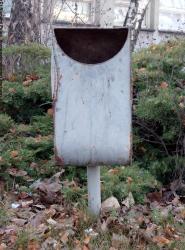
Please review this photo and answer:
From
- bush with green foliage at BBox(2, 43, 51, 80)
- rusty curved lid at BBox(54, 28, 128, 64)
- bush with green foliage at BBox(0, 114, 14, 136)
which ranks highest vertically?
rusty curved lid at BBox(54, 28, 128, 64)

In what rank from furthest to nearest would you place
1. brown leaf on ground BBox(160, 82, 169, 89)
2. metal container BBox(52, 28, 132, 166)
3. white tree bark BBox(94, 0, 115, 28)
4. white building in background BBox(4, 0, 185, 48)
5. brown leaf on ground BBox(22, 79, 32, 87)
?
white building in background BBox(4, 0, 185, 48) → white tree bark BBox(94, 0, 115, 28) → brown leaf on ground BBox(22, 79, 32, 87) → brown leaf on ground BBox(160, 82, 169, 89) → metal container BBox(52, 28, 132, 166)

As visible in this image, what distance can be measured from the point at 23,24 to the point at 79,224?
5705 mm

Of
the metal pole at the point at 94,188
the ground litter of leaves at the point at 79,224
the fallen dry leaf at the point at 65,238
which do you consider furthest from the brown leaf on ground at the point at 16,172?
the fallen dry leaf at the point at 65,238

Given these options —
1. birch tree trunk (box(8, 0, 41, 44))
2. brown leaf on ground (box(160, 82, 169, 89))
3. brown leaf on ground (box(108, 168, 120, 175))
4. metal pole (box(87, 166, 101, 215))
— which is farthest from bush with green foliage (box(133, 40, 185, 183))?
birch tree trunk (box(8, 0, 41, 44))

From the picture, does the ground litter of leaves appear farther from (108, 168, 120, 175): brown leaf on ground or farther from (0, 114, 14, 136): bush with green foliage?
(0, 114, 14, 136): bush with green foliage

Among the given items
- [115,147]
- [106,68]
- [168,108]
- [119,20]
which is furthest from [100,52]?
[119,20]

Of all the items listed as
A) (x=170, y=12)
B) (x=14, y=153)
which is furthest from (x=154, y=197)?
(x=170, y=12)

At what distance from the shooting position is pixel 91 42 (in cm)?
406

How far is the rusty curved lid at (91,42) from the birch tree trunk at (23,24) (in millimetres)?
5121

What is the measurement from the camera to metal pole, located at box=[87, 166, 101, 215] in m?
4.20

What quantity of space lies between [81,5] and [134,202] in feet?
39.2

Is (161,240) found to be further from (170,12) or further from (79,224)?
(170,12)

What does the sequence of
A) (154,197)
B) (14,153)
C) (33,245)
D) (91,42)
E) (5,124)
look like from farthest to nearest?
(5,124), (14,153), (154,197), (91,42), (33,245)

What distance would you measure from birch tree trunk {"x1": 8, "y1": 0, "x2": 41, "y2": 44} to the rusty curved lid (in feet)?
16.8
